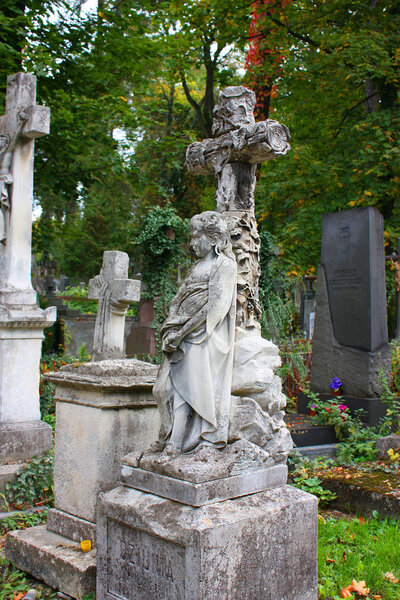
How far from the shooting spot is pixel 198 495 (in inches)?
115

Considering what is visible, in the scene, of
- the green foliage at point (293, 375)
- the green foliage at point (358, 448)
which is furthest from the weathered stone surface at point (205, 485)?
the green foliage at point (293, 375)

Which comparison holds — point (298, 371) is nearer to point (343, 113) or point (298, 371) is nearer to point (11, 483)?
point (11, 483)

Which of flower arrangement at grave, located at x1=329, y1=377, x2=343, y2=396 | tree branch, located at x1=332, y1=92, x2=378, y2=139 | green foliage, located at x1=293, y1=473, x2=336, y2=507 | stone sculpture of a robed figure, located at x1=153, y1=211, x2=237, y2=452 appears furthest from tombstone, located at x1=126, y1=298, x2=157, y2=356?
stone sculpture of a robed figure, located at x1=153, y1=211, x2=237, y2=452

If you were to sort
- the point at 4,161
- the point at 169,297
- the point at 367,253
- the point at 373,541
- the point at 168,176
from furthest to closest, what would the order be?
the point at 168,176 → the point at 169,297 → the point at 367,253 → the point at 4,161 → the point at 373,541

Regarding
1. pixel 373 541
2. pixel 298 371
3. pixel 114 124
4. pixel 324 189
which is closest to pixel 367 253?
pixel 298 371

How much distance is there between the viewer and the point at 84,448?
12.9ft

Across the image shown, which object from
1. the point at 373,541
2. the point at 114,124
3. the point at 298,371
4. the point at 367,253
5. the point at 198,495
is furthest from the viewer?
the point at 114,124

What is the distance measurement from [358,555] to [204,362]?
199 cm

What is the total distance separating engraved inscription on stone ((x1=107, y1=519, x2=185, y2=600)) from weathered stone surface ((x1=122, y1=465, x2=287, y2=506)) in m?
0.23

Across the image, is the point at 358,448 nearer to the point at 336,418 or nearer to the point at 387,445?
the point at 387,445

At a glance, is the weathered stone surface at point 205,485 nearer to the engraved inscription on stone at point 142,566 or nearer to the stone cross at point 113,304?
the engraved inscription on stone at point 142,566

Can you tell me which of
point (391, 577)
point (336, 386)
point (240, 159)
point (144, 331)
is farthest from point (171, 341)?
point (144, 331)

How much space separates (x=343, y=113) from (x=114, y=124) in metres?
6.70

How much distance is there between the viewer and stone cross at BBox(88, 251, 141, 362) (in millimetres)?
4715
